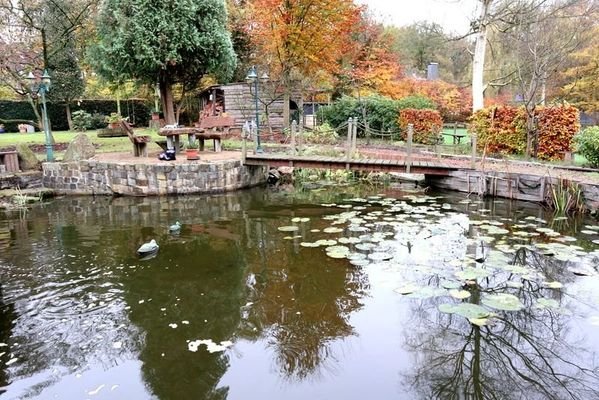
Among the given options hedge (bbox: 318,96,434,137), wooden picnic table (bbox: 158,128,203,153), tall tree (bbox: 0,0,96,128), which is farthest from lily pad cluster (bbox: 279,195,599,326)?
tall tree (bbox: 0,0,96,128)

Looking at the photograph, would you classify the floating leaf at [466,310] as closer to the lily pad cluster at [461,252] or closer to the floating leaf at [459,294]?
the lily pad cluster at [461,252]

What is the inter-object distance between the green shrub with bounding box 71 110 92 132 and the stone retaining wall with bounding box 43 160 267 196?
1032 cm

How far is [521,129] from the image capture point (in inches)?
494

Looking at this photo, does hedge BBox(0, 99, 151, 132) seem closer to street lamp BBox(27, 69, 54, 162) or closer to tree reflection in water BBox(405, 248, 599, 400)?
street lamp BBox(27, 69, 54, 162)

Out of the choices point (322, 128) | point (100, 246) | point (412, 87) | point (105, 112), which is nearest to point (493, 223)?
point (100, 246)

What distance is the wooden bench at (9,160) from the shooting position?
11.7 metres

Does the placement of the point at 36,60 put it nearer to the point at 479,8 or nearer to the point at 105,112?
the point at 105,112

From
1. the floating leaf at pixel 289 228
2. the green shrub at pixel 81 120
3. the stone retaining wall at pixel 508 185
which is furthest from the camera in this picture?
the green shrub at pixel 81 120

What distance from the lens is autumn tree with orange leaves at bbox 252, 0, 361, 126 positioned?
15844mm

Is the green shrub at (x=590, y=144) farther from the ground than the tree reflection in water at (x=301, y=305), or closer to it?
farther from the ground

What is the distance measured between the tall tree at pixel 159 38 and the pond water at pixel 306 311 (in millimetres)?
6305

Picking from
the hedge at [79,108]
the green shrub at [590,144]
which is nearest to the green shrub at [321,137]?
the green shrub at [590,144]

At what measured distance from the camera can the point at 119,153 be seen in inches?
543

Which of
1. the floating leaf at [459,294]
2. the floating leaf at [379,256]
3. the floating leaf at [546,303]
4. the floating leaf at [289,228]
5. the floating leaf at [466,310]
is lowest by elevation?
the floating leaf at [546,303]
